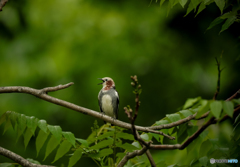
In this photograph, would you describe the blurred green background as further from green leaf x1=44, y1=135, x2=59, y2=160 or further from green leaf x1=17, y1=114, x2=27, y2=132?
green leaf x1=17, y1=114, x2=27, y2=132

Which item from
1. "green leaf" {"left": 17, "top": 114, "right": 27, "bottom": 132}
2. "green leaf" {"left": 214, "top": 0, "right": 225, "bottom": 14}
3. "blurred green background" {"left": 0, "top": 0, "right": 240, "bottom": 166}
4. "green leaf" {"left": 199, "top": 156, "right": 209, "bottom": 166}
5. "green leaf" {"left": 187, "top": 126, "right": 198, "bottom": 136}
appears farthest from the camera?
"blurred green background" {"left": 0, "top": 0, "right": 240, "bottom": 166}

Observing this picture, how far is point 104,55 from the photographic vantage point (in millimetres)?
9016

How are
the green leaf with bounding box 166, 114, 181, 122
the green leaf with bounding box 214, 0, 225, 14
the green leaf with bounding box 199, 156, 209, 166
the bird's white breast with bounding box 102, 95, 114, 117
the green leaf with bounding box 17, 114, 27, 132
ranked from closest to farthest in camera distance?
the green leaf with bounding box 214, 0, 225, 14 → the green leaf with bounding box 199, 156, 209, 166 → the green leaf with bounding box 17, 114, 27, 132 → the green leaf with bounding box 166, 114, 181, 122 → the bird's white breast with bounding box 102, 95, 114, 117

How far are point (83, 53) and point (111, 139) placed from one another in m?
5.97

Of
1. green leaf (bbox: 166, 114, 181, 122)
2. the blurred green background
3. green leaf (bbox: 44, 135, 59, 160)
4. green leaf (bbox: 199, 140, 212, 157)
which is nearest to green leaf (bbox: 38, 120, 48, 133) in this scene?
green leaf (bbox: 44, 135, 59, 160)

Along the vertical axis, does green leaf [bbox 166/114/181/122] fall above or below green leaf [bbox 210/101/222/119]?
above

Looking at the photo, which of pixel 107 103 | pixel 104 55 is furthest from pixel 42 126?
pixel 104 55

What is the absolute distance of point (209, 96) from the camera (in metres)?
9.21

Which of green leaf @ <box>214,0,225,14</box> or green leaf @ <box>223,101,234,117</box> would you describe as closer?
green leaf @ <box>223,101,234,117</box>

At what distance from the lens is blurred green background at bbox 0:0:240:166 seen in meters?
8.60

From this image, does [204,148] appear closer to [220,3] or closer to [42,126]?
[220,3]

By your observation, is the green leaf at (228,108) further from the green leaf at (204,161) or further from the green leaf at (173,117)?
the green leaf at (173,117)

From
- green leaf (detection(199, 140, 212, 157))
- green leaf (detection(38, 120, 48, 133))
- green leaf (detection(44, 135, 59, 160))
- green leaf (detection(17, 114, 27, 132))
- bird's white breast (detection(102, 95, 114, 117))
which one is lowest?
green leaf (detection(199, 140, 212, 157))

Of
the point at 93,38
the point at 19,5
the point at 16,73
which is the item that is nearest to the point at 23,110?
the point at 16,73
